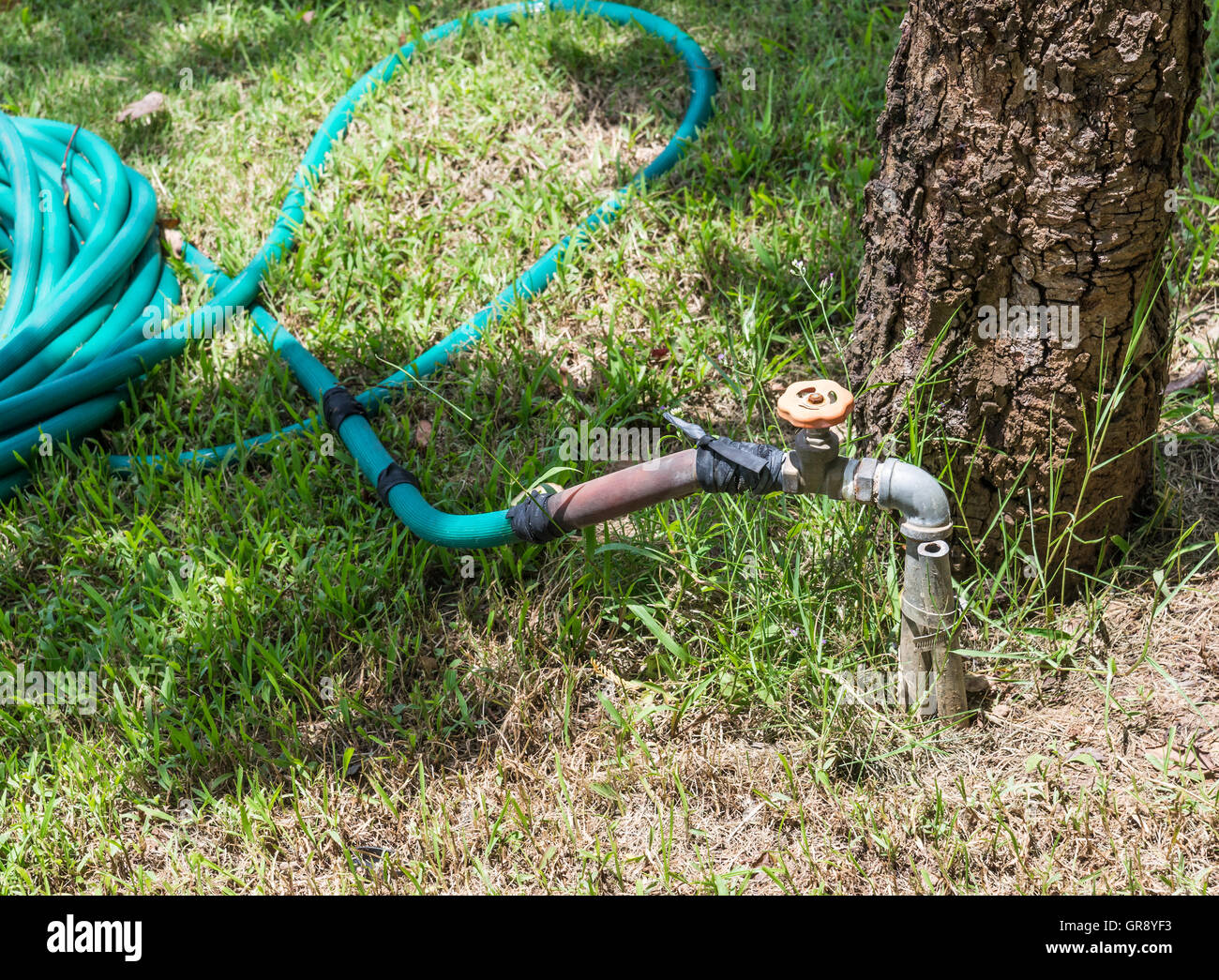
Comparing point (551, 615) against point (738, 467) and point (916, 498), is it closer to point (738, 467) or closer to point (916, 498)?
point (738, 467)

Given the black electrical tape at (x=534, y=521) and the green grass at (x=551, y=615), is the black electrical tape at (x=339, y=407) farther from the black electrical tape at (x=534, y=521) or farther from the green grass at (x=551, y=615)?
the black electrical tape at (x=534, y=521)

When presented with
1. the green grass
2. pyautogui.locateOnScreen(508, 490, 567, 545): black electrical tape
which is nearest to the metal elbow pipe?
the green grass

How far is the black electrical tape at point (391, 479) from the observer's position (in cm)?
259

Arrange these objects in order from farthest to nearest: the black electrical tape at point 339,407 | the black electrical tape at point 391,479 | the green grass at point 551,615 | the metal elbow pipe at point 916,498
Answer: the black electrical tape at point 339,407, the black electrical tape at point 391,479, the green grass at point 551,615, the metal elbow pipe at point 916,498

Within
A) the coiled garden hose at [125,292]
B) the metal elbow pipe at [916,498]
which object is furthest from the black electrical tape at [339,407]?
the metal elbow pipe at [916,498]

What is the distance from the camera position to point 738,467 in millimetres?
1979

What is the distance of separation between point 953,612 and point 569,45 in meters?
2.59

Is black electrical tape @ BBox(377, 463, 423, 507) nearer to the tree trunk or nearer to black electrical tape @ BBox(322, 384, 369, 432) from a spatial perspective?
black electrical tape @ BBox(322, 384, 369, 432)

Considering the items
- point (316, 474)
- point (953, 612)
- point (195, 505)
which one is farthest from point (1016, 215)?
point (195, 505)

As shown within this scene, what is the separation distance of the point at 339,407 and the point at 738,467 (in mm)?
1283

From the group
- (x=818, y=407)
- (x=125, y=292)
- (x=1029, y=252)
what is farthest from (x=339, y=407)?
(x=1029, y=252)

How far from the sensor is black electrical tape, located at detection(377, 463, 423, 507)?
8.50 feet

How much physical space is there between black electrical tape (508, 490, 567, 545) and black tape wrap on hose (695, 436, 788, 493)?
14.4 inches

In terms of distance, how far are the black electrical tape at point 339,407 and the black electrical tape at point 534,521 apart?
0.74 metres
